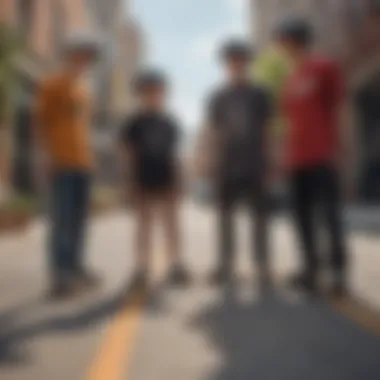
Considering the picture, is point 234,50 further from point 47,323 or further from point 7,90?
point 7,90

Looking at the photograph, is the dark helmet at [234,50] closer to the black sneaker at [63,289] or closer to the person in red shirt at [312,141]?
the person in red shirt at [312,141]

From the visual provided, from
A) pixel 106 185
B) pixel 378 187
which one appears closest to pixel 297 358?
pixel 106 185

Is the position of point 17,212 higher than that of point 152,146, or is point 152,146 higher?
point 152,146

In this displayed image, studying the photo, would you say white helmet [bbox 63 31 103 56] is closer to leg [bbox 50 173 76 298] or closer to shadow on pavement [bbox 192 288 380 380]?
leg [bbox 50 173 76 298]

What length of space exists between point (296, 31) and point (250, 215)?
0.84 m

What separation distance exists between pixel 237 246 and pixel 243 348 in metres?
1.27

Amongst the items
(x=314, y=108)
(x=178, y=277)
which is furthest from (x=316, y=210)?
(x=178, y=277)

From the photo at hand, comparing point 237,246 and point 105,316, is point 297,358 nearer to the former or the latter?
point 105,316

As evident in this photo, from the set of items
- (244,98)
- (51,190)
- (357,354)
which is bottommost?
(357,354)

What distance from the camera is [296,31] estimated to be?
245cm

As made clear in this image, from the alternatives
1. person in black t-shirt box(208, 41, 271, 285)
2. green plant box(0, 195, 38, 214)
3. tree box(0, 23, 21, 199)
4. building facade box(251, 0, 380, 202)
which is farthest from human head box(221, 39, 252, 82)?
building facade box(251, 0, 380, 202)

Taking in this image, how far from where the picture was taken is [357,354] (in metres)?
1.73

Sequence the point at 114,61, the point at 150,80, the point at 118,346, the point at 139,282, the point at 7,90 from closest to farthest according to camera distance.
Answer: the point at 118,346, the point at 150,80, the point at 139,282, the point at 114,61, the point at 7,90

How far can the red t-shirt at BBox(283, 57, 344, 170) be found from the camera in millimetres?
2523
